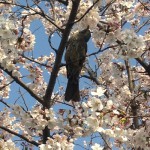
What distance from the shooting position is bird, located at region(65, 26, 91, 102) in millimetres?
4832

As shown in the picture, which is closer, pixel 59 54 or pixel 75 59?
pixel 59 54

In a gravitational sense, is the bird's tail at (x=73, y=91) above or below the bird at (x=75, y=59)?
below

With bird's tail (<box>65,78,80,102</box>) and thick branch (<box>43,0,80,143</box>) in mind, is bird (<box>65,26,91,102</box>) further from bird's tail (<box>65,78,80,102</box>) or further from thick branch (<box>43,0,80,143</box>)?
thick branch (<box>43,0,80,143</box>)

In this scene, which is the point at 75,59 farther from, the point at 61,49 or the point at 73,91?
the point at 61,49

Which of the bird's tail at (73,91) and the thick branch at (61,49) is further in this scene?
the bird's tail at (73,91)

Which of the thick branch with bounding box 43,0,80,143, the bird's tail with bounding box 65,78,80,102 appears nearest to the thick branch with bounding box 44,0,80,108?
the thick branch with bounding box 43,0,80,143

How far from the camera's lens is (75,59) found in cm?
496

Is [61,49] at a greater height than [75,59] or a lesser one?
lesser

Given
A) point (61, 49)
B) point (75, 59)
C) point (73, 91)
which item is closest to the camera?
point (61, 49)

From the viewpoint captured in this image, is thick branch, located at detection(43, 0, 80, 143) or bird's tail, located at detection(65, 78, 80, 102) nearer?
thick branch, located at detection(43, 0, 80, 143)

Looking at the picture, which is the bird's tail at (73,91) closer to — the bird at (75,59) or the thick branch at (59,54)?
the bird at (75,59)

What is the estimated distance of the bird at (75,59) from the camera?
483 centimetres

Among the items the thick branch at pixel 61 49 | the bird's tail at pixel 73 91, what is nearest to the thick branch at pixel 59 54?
the thick branch at pixel 61 49

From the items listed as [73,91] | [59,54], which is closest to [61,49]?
Answer: [59,54]
